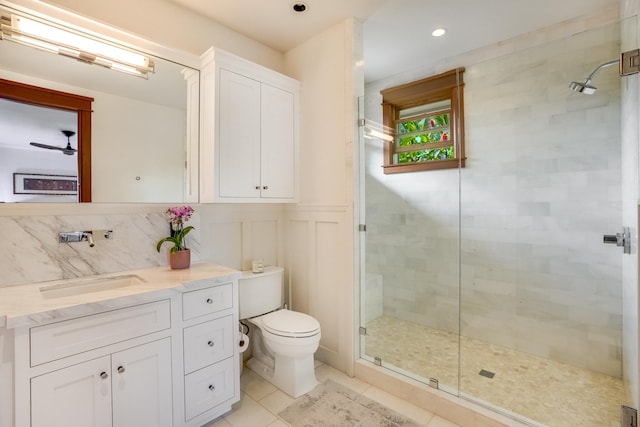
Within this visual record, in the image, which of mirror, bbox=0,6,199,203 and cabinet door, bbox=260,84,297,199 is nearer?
mirror, bbox=0,6,199,203

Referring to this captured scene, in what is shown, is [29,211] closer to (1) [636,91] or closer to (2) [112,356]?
(2) [112,356]

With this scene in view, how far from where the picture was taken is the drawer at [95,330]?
46.9 inches

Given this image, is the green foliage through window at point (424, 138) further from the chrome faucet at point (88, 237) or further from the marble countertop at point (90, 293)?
the chrome faucet at point (88, 237)

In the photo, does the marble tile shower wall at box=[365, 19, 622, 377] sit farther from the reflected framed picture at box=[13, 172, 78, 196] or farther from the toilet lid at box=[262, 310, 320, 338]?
the reflected framed picture at box=[13, 172, 78, 196]

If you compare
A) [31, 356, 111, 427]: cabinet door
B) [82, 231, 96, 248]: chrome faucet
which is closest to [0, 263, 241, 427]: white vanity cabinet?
[31, 356, 111, 427]: cabinet door

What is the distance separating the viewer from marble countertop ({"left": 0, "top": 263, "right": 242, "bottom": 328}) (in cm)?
116

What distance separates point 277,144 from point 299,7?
37.1 inches

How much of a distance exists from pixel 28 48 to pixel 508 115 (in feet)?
10.4

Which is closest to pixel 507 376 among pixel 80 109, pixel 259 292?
pixel 259 292

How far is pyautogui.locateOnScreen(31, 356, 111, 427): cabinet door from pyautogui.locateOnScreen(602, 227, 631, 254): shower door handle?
2.62 metres

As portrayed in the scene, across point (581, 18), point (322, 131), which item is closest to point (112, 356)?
point (322, 131)

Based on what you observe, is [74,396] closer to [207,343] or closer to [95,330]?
[95,330]

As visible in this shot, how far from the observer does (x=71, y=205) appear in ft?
5.50

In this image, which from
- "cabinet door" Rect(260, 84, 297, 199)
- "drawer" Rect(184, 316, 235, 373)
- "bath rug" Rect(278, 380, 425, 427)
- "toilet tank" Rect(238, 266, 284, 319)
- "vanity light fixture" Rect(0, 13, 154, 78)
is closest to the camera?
"vanity light fixture" Rect(0, 13, 154, 78)
